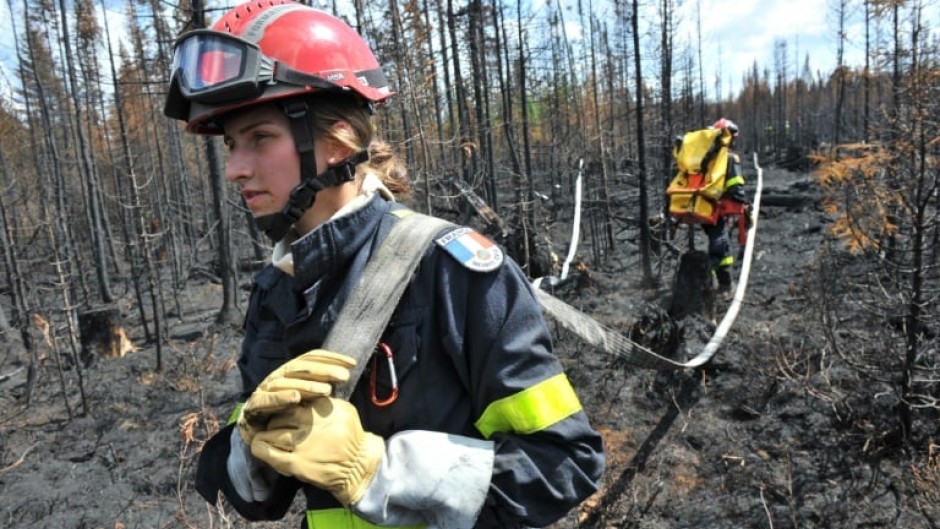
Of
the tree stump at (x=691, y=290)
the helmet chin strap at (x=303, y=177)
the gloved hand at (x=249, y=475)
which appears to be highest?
the helmet chin strap at (x=303, y=177)

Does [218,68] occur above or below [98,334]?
above

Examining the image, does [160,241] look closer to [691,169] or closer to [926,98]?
[691,169]

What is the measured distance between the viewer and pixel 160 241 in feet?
84.1

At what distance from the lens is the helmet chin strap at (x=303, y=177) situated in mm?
1443

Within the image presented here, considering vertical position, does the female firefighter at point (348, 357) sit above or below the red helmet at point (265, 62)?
below

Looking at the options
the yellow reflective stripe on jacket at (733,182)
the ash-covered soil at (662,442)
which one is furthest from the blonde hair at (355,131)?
the yellow reflective stripe on jacket at (733,182)

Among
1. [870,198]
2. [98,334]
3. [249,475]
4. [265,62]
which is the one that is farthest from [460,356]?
[98,334]

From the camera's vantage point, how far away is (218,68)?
1520mm

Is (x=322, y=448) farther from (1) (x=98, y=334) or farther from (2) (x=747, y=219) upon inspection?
(1) (x=98, y=334)

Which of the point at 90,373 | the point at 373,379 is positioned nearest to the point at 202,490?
the point at 373,379

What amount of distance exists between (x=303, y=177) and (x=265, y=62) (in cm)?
29

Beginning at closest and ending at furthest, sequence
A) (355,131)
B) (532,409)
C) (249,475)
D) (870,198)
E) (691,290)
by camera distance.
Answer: (532,409), (249,475), (355,131), (870,198), (691,290)

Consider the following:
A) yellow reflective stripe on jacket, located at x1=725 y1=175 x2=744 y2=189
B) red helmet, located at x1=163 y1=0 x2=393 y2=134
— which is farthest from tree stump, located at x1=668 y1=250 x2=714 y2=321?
red helmet, located at x1=163 y1=0 x2=393 y2=134

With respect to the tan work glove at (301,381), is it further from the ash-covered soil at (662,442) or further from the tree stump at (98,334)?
the tree stump at (98,334)
